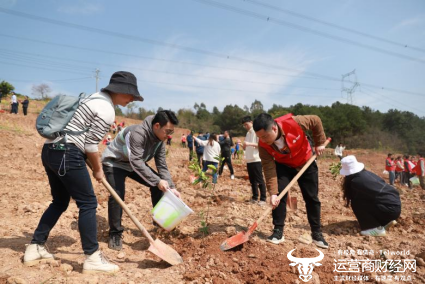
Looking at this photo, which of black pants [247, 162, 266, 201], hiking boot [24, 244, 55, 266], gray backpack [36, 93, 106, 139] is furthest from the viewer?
black pants [247, 162, 266, 201]

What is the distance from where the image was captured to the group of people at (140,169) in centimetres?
219

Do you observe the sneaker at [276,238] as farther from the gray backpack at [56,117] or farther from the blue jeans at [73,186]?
the gray backpack at [56,117]

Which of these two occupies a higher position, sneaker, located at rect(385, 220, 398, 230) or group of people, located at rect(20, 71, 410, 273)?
group of people, located at rect(20, 71, 410, 273)

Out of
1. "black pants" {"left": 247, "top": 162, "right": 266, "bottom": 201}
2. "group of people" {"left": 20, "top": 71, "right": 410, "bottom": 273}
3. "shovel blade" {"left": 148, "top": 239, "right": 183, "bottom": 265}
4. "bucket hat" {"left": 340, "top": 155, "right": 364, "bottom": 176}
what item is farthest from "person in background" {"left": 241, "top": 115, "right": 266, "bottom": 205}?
"shovel blade" {"left": 148, "top": 239, "right": 183, "bottom": 265}

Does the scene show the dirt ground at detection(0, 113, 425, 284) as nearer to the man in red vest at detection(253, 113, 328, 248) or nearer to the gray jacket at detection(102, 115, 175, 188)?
the man in red vest at detection(253, 113, 328, 248)

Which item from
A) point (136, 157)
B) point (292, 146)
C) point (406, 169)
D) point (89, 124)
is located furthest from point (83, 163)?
point (406, 169)

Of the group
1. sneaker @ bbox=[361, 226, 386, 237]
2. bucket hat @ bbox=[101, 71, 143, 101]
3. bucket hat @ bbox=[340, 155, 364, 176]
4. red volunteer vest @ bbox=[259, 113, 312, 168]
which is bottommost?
sneaker @ bbox=[361, 226, 386, 237]

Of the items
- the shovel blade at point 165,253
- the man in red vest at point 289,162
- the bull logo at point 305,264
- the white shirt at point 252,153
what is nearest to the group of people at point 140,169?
the man in red vest at point 289,162

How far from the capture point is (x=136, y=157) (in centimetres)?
272

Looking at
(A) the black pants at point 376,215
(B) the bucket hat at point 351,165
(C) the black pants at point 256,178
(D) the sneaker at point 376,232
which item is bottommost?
(D) the sneaker at point 376,232

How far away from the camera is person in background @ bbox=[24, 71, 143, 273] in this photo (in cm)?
217

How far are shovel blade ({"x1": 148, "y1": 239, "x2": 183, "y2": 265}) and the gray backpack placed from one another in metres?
1.20

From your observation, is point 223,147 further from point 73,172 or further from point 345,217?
point 73,172

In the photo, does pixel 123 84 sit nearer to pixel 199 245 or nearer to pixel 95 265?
pixel 95 265
